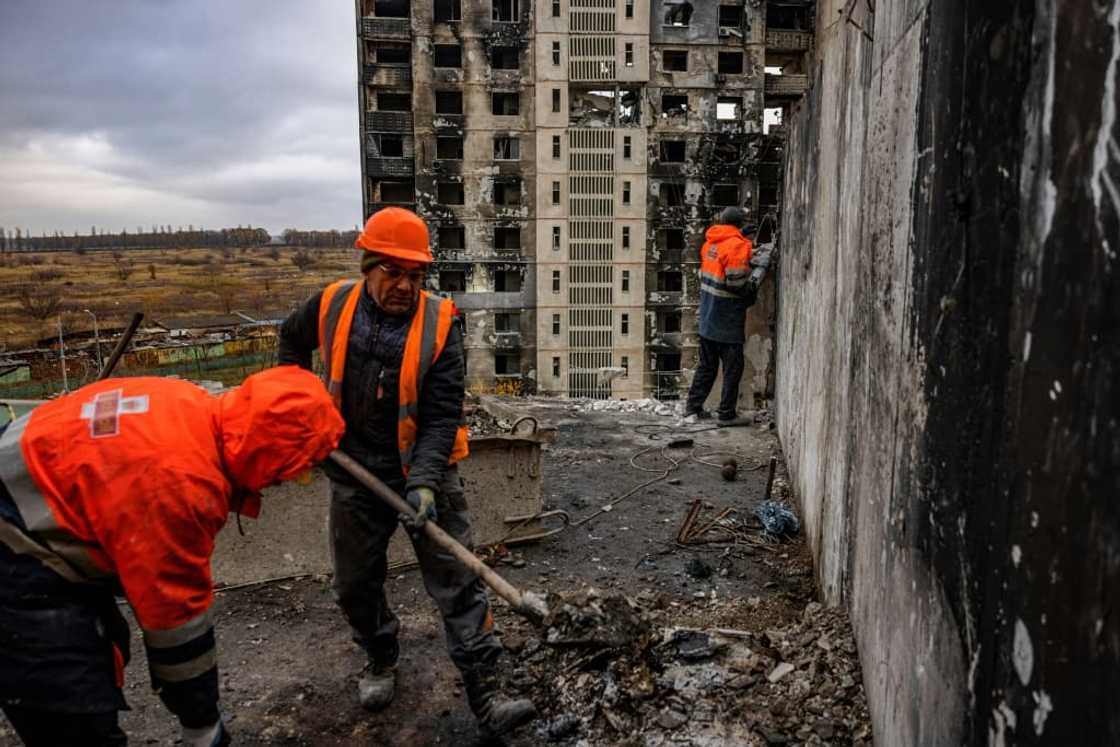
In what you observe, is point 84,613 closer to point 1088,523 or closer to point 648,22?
point 1088,523

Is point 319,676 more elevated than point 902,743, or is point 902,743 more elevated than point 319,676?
point 902,743

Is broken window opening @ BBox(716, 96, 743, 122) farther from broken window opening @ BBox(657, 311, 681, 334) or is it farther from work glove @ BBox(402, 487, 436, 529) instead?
work glove @ BBox(402, 487, 436, 529)

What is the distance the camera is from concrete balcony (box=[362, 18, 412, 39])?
31250 mm

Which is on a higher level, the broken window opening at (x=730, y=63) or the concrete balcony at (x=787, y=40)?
the concrete balcony at (x=787, y=40)

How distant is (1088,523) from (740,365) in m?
7.28

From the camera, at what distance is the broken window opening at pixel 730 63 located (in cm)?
3278

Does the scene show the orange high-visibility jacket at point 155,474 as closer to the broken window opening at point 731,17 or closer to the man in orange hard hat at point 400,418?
the man in orange hard hat at point 400,418

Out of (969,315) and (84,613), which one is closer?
(969,315)

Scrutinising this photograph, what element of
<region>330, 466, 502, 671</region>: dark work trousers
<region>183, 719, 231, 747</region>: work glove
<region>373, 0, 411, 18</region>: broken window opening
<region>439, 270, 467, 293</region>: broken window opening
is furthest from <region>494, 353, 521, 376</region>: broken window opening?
<region>183, 719, 231, 747</region>: work glove

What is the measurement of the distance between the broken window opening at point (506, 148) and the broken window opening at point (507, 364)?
26.3ft

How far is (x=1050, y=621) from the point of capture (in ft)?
3.84

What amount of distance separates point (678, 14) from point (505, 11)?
7039 millimetres

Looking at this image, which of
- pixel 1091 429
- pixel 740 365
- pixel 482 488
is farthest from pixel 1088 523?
pixel 740 365

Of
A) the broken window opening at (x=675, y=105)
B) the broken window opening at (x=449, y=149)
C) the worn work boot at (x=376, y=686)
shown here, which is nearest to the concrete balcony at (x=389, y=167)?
the broken window opening at (x=449, y=149)
